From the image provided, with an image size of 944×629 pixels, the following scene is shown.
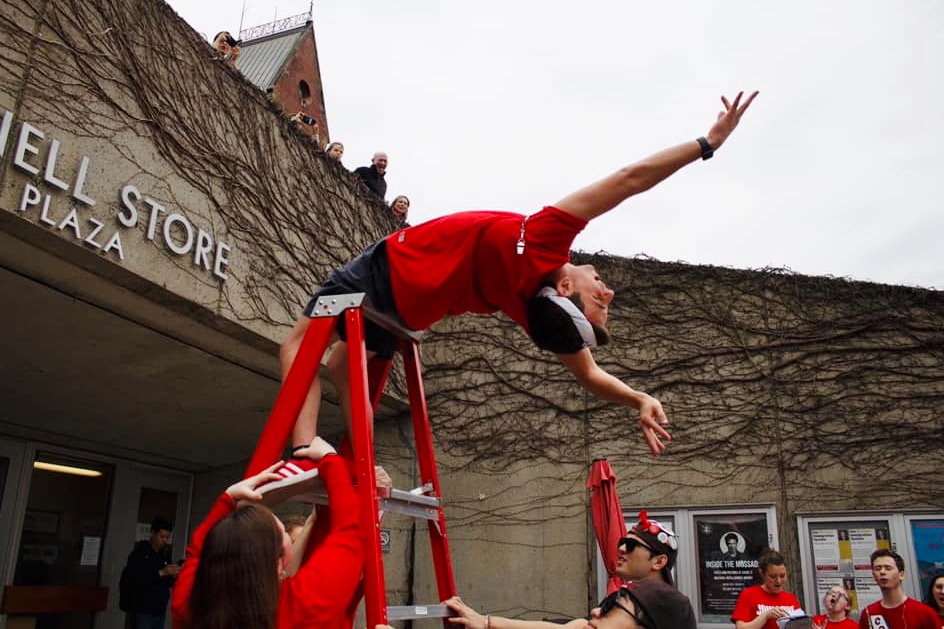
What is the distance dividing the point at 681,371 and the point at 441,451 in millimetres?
2463

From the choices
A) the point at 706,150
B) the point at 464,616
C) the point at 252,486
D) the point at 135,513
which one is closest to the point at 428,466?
the point at 464,616

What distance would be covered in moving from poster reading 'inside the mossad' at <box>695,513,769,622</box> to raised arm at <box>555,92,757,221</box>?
5.43 metres

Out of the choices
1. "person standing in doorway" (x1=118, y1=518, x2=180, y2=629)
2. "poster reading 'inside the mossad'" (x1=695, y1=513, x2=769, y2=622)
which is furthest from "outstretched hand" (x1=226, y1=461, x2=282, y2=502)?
"poster reading 'inside the mossad'" (x1=695, y1=513, x2=769, y2=622)

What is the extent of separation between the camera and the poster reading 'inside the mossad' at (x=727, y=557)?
6.59 meters

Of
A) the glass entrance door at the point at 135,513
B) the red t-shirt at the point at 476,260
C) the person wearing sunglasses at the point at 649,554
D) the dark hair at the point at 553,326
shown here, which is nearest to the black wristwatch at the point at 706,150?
the red t-shirt at the point at 476,260

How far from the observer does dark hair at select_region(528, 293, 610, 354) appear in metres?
2.14

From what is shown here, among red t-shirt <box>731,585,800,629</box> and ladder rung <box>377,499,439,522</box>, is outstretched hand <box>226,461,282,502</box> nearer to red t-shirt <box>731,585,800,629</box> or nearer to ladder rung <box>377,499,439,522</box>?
ladder rung <box>377,499,439,522</box>

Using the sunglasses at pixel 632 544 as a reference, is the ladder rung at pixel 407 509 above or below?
above

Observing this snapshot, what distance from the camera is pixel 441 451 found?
7.88 metres

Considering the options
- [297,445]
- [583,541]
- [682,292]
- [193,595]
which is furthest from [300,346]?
[682,292]

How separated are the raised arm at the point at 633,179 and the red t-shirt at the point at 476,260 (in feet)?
0.13

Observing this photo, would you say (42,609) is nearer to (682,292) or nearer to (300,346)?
(300,346)

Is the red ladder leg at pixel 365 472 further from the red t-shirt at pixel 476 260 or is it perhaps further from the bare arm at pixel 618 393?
the bare arm at pixel 618 393

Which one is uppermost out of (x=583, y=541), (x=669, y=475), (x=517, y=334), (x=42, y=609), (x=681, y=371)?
(x=517, y=334)
